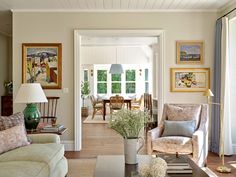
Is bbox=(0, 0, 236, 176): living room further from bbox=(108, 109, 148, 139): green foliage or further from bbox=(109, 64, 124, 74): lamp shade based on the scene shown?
bbox=(109, 64, 124, 74): lamp shade

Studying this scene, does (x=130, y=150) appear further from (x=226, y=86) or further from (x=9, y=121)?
(x=226, y=86)

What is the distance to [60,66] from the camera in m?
6.01

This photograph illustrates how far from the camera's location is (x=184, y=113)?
4.99m

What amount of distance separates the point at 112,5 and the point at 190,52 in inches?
71.0

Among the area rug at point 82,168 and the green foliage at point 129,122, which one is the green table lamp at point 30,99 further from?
the green foliage at point 129,122

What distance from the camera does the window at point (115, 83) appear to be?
13766mm

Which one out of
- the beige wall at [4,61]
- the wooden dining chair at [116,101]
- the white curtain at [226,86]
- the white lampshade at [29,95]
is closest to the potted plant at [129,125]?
the white lampshade at [29,95]

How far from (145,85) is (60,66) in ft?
26.2

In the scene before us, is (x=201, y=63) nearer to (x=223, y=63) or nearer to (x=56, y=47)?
(x=223, y=63)

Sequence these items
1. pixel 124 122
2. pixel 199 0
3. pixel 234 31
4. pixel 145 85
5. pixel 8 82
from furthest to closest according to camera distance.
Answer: pixel 145 85, pixel 8 82, pixel 234 31, pixel 199 0, pixel 124 122

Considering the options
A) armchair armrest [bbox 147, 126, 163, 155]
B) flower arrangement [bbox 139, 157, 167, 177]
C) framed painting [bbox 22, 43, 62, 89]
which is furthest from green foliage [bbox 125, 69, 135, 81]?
flower arrangement [bbox 139, 157, 167, 177]

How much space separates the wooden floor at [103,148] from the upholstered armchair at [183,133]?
507mm

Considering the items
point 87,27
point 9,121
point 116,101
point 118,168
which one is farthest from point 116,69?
point 118,168

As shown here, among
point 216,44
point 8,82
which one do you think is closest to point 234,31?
point 216,44
